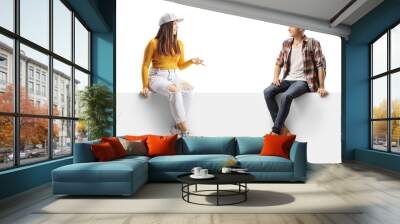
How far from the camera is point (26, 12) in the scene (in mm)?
5500

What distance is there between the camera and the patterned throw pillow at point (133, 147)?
6.58m

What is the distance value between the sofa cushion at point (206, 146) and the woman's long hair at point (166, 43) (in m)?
2.41

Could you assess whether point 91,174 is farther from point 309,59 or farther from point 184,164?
point 309,59

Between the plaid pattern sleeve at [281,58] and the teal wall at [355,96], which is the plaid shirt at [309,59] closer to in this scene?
the plaid pattern sleeve at [281,58]

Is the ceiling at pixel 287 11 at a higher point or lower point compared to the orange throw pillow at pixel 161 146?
higher

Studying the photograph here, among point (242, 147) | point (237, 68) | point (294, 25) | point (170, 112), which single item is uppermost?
point (294, 25)

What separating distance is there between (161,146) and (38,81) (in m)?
2.23

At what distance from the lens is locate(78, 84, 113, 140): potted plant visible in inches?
304

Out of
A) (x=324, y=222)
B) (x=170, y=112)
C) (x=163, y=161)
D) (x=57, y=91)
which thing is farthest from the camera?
(x=170, y=112)

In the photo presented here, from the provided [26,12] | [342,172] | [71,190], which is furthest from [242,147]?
[26,12]

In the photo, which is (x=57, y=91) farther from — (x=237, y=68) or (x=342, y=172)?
(x=342, y=172)

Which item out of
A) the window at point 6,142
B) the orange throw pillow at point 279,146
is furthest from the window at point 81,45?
the orange throw pillow at point 279,146

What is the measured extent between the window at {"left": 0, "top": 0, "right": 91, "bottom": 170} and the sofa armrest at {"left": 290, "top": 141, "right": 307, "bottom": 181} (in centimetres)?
394

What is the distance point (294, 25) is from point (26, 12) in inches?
212
